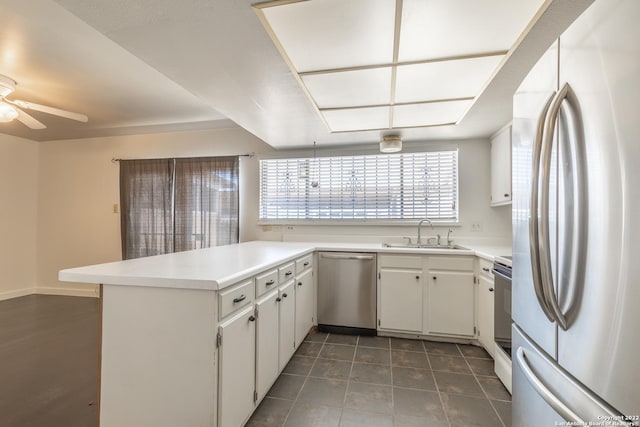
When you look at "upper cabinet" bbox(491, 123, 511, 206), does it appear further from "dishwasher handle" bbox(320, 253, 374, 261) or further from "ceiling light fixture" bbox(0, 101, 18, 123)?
"ceiling light fixture" bbox(0, 101, 18, 123)

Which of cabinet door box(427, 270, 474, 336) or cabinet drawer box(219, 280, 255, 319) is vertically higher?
cabinet drawer box(219, 280, 255, 319)

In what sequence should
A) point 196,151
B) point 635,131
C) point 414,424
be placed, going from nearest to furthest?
point 635,131
point 414,424
point 196,151

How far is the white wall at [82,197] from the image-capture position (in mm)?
4133

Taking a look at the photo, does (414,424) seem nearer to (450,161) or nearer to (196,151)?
(450,161)

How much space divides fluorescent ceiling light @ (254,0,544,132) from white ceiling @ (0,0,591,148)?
0.10m

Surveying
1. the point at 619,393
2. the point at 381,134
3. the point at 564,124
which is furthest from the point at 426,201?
the point at 619,393

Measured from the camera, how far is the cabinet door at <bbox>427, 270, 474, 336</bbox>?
267 cm

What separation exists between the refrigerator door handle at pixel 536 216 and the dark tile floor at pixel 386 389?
1.19 metres

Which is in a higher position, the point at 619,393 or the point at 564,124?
the point at 564,124

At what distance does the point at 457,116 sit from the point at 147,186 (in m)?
4.01

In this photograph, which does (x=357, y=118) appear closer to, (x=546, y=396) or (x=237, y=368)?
(x=237, y=368)

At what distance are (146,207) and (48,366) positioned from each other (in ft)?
7.28

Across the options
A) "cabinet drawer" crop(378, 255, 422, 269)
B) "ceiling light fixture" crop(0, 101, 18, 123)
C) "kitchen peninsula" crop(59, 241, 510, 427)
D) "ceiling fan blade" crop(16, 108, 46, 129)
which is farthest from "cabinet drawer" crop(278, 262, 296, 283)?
"ceiling fan blade" crop(16, 108, 46, 129)

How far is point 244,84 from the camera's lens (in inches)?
79.1
